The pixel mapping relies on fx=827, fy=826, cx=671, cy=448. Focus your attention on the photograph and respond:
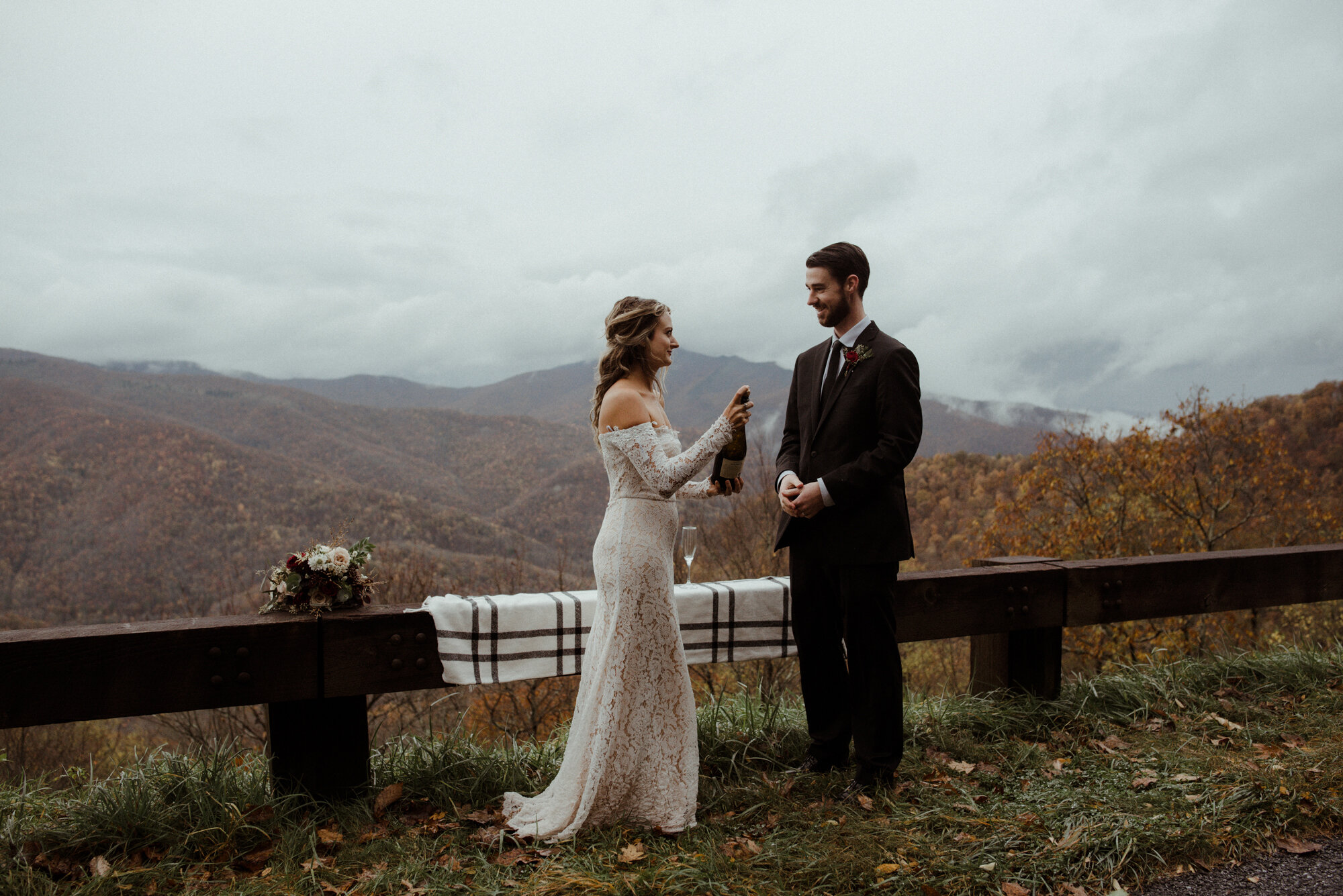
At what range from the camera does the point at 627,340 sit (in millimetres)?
3172

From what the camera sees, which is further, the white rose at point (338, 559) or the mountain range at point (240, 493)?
the mountain range at point (240, 493)

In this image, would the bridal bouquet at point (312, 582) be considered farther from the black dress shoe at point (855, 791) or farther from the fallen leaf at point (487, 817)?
the black dress shoe at point (855, 791)

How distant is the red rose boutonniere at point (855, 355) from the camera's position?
11.2 feet

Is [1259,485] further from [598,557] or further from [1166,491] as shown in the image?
[598,557]

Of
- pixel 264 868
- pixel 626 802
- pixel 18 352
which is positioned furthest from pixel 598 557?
pixel 18 352

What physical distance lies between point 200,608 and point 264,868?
3781 cm

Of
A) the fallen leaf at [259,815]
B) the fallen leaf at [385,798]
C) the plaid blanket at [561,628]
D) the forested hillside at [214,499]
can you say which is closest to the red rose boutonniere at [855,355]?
the plaid blanket at [561,628]

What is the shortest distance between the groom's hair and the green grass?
2.09 m

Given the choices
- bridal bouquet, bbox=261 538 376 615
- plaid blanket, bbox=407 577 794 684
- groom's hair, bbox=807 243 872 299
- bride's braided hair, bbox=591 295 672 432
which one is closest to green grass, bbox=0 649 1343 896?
plaid blanket, bbox=407 577 794 684

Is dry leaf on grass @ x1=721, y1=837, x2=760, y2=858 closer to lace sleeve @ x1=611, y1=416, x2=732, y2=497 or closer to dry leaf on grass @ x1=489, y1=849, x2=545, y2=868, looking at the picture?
A: dry leaf on grass @ x1=489, y1=849, x2=545, y2=868

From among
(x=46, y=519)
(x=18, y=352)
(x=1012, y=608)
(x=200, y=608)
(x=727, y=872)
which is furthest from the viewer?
(x=18, y=352)

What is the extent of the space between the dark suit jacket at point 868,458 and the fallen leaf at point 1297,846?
5.15 ft

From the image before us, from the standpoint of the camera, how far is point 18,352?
117688 mm

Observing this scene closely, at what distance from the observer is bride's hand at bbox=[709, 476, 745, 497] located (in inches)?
130
